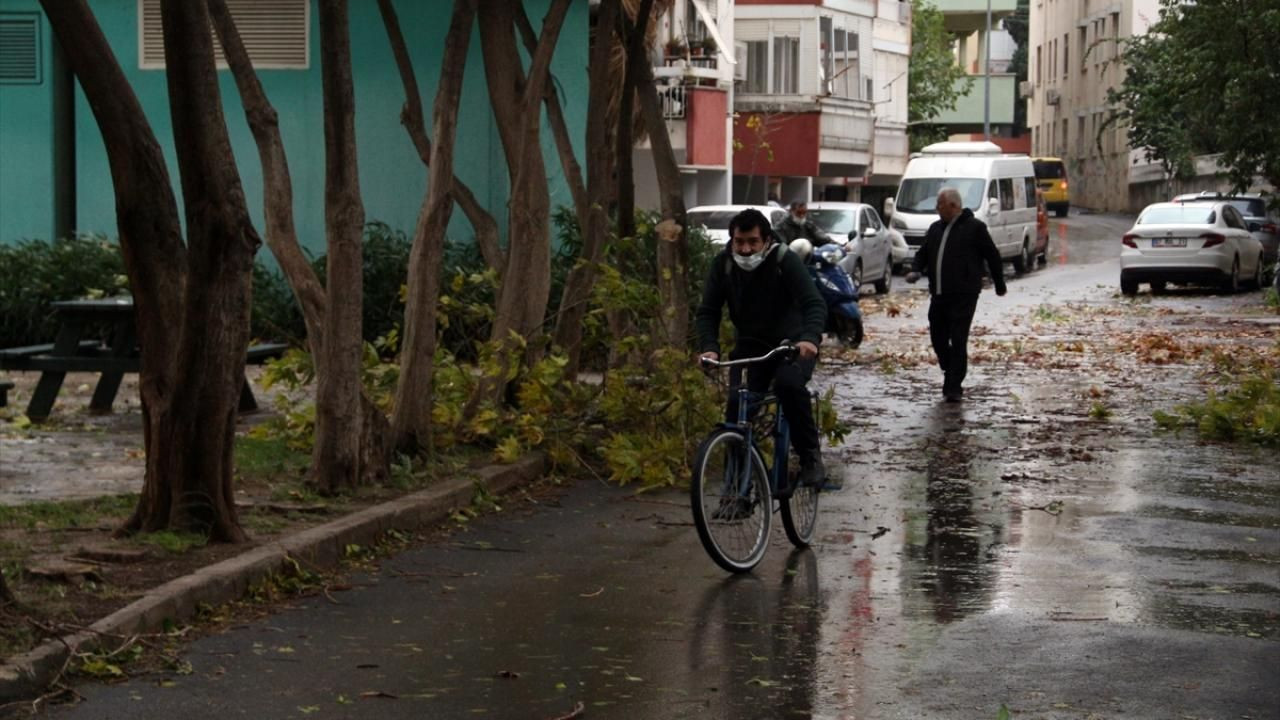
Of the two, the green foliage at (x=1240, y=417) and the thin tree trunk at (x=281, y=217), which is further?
the green foliage at (x=1240, y=417)

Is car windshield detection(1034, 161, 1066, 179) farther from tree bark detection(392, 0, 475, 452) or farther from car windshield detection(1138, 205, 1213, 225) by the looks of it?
tree bark detection(392, 0, 475, 452)

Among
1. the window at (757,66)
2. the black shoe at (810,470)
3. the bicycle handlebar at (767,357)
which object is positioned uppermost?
the window at (757,66)

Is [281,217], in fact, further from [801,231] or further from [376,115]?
[801,231]

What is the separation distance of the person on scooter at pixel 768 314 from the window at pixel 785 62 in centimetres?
4404

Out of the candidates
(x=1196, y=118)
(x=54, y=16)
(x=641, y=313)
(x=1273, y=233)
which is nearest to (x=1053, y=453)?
(x=641, y=313)

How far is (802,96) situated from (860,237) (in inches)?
703

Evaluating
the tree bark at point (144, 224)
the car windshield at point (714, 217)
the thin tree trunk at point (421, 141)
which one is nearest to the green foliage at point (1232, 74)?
the car windshield at point (714, 217)

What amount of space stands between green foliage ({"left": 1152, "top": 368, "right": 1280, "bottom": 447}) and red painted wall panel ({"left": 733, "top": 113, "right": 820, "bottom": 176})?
37113mm

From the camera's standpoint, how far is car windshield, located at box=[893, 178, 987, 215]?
43.4 meters

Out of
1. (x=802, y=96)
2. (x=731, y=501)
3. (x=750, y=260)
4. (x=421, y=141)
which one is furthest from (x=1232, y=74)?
(x=731, y=501)

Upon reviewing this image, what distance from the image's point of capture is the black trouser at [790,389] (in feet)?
33.6

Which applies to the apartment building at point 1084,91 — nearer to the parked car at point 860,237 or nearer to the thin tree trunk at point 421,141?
the parked car at point 860,237

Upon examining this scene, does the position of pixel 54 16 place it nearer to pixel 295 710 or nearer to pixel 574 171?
pixel 295 710

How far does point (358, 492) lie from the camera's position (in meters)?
11.0
